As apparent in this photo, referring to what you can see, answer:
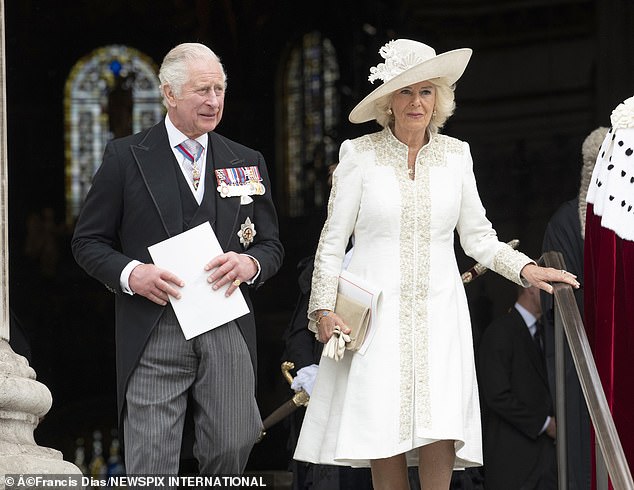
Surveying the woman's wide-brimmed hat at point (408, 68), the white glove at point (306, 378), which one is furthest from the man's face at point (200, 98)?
the white glove at point (306, 378)

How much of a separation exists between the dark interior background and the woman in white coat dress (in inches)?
129

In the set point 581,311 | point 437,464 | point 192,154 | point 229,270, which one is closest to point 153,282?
point 229,270

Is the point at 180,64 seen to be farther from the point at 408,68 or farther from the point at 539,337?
the point at 539,337

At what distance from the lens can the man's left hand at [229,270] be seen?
6801mm

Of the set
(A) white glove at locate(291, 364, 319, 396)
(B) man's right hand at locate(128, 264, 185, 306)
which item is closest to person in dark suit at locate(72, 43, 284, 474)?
(B) man's right hand at locate(128, 264, 185, 306)

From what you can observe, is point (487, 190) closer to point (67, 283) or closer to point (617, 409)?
point (67, 283)

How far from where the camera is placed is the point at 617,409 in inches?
294

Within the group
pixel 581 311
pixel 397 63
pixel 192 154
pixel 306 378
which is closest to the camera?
pixel 192 154

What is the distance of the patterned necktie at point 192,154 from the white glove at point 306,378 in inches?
79.4

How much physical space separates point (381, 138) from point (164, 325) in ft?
4.09

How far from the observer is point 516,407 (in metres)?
10.0

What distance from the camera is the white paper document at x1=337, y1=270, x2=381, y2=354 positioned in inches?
282

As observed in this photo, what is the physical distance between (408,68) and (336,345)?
112 centimetres

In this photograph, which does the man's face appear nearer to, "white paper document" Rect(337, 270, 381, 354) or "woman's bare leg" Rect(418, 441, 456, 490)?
"white paper document" Rect(337, 270, 381, 354)
